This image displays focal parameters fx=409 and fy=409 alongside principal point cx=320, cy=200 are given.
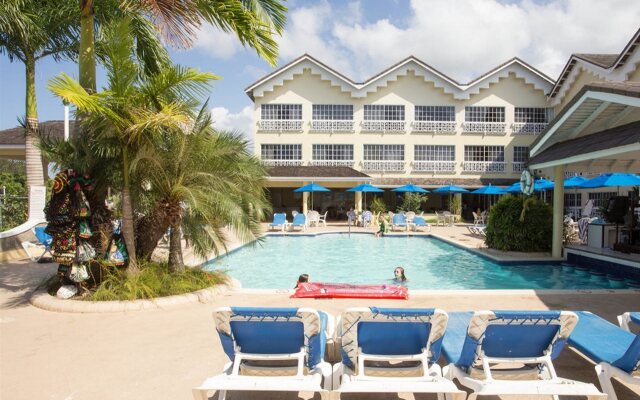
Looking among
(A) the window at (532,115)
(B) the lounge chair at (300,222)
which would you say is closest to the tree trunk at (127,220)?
(B) the lounge chair at (300,222)

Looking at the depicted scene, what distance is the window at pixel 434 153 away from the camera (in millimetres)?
31141

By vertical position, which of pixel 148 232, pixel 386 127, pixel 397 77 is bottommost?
pixel 148 232

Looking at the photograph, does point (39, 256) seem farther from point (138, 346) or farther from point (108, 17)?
point (138, 346)

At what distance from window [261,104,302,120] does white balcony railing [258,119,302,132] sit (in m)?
0.48

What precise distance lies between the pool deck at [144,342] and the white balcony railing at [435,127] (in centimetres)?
2450

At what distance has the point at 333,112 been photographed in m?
31.0

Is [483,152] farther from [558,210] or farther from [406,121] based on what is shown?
[558,210]

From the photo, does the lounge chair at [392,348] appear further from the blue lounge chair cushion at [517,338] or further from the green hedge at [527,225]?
the green hedge at [527,225]

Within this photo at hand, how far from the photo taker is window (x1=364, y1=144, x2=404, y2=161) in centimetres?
3095

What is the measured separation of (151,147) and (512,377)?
20.3 feet

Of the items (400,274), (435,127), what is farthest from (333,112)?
(400,274)

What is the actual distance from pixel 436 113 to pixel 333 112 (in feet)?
25.9

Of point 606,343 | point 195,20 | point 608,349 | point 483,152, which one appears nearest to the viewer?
point 608,349

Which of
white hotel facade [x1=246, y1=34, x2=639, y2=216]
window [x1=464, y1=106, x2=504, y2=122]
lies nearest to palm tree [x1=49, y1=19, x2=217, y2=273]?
white hotel facade [x1=246, y1=34, x2=639, y2=216]
